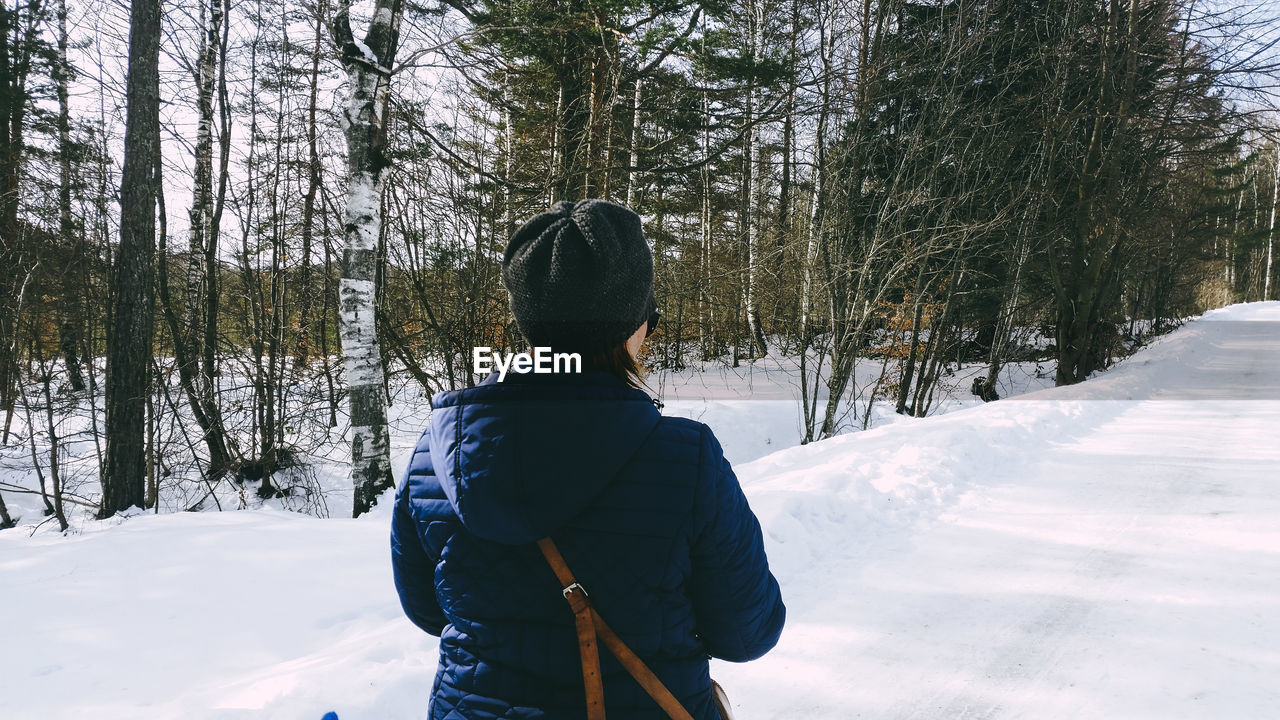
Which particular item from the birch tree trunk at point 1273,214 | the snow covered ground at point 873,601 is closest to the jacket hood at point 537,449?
the snow covered ground at point 873,601

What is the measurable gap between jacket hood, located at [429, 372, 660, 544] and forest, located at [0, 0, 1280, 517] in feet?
21.3

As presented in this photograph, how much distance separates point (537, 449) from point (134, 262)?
889cm

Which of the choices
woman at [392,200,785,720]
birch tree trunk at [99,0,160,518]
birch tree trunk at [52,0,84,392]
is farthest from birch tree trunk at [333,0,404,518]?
woman at [392,200,785,720]

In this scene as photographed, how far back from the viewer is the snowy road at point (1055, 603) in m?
2.86

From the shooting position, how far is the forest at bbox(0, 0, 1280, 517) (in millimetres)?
7742

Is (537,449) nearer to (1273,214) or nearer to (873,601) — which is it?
(873,601)

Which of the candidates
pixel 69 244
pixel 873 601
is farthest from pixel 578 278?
pixel 69 244

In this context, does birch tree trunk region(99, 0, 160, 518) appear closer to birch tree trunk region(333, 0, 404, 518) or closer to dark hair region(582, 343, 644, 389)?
birch tree trunk region(333, 0, 404, 518)

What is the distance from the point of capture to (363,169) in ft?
22.5

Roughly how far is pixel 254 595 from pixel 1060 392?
11621 millimetres

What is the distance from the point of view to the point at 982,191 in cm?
1090

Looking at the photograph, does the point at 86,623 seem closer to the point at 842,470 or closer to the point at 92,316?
the point at 842,470

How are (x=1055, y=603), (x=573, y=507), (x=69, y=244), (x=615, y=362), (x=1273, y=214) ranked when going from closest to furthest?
(x=573, y=507), (x=615, y=362), (x=1055, y=603), (x=69, y=244), (x=1273, y=214)

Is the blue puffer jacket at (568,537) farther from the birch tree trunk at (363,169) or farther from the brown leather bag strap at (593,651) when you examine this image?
the birch tree trunk at (363,169)
